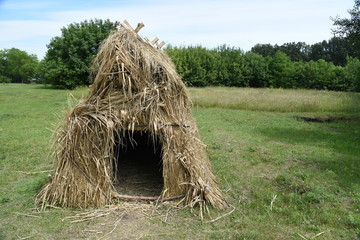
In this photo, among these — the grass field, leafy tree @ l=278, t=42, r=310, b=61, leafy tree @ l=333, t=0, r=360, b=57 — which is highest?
leafy tree @ l=278, t=42, r=310, b=61

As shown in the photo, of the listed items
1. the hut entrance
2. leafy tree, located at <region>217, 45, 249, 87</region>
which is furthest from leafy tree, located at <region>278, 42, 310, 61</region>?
the hut entrance

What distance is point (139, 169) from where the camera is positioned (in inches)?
333

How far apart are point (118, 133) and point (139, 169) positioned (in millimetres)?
2729

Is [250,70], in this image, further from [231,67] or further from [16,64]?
[16,64]

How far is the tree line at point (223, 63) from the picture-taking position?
114 ft

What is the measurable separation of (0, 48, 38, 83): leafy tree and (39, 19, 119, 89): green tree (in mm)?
40950

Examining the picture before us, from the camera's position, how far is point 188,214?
5.81m

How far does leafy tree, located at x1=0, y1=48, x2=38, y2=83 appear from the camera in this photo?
244 feet

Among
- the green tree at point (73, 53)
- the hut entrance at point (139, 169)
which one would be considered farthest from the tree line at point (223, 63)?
the hut entrance at point (139, 169)

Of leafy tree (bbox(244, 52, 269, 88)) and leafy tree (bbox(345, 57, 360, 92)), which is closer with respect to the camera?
leafy tree (bbox(345, 57, 360, 92))

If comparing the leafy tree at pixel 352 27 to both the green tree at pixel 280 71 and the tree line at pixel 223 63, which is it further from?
the green tree at pixel 280 71

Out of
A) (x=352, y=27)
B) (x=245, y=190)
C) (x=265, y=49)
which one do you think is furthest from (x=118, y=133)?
(x=265, y=49)

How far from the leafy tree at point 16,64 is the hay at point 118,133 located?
245ft

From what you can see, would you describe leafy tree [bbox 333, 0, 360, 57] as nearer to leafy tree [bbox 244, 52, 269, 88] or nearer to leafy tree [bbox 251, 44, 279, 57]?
leafy tree [bbox 244, 52, 269, 88]
